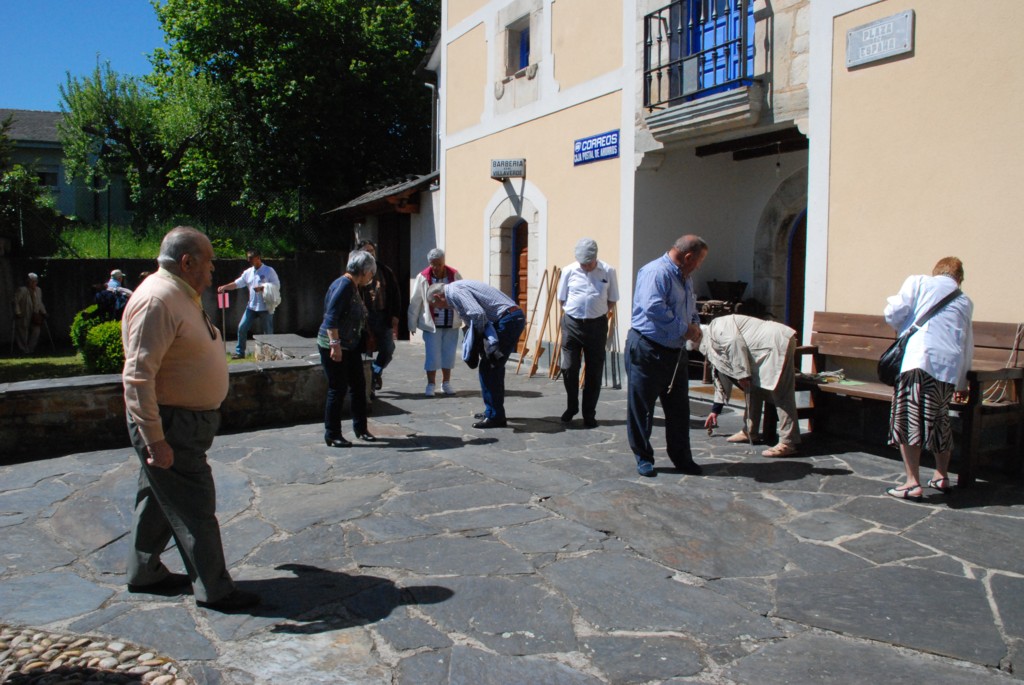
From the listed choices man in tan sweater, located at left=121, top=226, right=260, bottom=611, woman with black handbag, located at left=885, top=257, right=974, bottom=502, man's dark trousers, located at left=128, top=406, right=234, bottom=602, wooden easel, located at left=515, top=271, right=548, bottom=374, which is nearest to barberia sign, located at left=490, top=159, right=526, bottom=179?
wooden easel, located at left=515, top=271, right=548, bottom=374

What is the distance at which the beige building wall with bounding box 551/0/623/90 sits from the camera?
10.6 meters

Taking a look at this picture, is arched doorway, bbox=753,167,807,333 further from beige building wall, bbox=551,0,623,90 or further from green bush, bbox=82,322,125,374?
green bush, bbox=82,322,125,374

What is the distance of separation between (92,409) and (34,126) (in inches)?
1455

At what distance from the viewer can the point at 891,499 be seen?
218 inches

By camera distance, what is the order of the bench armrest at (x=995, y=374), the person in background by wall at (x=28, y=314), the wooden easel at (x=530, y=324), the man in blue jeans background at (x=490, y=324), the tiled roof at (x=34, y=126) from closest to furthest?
the bench armrest at (x=995, y=374) → the man in blue jeans background at (x=490, y=324) → the wooden easel at (x=530, y=324) → the person in background by wall at (x=28, y=314) → the tiled roof at (x=34, y=126)

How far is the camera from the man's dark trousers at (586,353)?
7777 mm

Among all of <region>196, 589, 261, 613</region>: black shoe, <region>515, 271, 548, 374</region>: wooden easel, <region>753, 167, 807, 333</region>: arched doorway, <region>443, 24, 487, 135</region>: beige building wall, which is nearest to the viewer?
<region>196, 589, 261, 613</region>: black shoe

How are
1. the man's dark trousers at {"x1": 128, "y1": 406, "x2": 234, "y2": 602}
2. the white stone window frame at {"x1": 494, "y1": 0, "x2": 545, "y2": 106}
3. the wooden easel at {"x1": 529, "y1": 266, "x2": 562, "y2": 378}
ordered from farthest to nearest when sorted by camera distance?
1. the white stone window frame at {"x1": 494, "y1": 0, "x2": 545, "y2": 106}
2. the wooden easel at {"x1": 529, "y1": 266, "x2": 562, "y2": 378}
3. the man's dark trousers at {"x1": 128, "y1": 406, "x2": 234, "y2": 602}

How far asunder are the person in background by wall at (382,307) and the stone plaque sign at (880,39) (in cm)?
475

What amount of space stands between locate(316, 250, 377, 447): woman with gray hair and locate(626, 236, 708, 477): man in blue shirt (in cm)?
226

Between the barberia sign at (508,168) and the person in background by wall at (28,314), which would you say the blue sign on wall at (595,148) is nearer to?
the barberia sign at (508,168)

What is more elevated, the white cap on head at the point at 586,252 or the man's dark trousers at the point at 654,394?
the white cap on head at the point at 586,252

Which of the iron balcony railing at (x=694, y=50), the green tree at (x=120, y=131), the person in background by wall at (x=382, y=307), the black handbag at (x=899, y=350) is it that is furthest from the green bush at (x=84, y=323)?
the green tree at (x=120, y=131)

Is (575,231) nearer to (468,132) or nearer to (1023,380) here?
(468,132)
